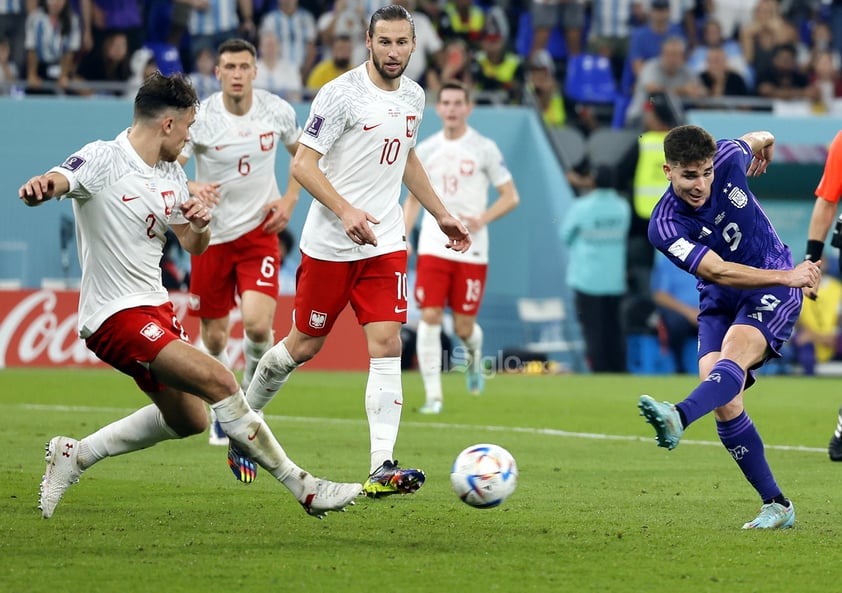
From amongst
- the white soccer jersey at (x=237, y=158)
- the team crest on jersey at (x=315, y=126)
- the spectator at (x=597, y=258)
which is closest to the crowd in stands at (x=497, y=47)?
the spectator at (x=597, y=258)

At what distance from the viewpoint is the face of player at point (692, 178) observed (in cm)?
656

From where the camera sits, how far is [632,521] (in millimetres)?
6883

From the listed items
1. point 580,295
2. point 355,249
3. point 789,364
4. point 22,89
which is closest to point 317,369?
point 580,295

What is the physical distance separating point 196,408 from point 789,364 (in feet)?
47.9

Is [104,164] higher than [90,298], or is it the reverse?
[104,164]

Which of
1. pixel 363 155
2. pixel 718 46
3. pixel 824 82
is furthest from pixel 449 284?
pixel 824 82

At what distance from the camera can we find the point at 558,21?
2159cm

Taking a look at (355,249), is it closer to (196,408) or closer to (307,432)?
(196,408)

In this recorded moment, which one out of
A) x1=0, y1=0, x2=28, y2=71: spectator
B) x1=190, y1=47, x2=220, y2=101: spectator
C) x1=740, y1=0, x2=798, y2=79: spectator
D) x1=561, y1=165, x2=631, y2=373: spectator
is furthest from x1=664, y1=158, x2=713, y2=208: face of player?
x1=740, y1=0, x2=798, y2=79: spectator

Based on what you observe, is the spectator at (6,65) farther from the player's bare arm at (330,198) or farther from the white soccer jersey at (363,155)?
the player's bare arm at (330,198)

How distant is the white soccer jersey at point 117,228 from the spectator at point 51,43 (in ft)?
41.5

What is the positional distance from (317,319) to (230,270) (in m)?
2.40

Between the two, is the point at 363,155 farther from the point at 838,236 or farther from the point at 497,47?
the point at 497,47

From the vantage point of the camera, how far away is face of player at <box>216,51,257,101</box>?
10.1 metres
